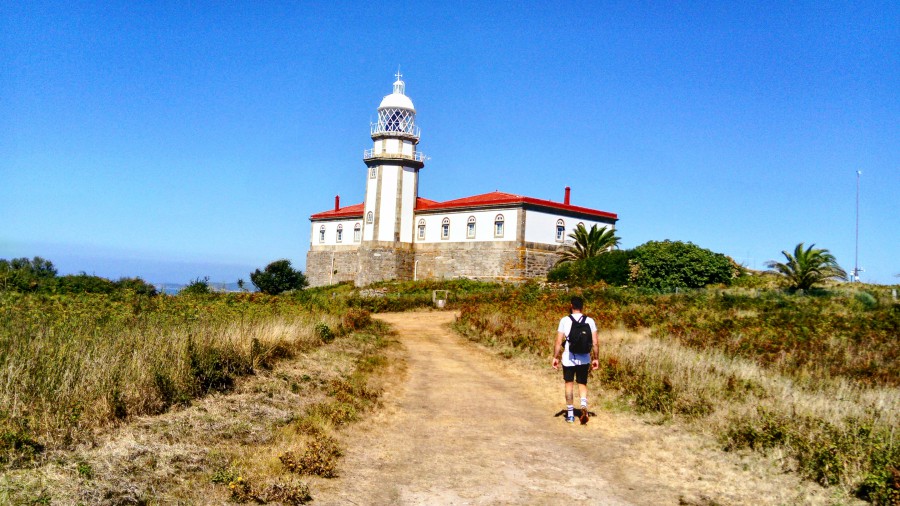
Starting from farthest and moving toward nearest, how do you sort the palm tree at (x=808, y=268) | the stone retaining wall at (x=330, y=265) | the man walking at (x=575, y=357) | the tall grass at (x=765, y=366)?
1. the stone retaining wall at (x=330, y=265)
2. the palm tree at (x=808, y=268)
3. the man walking at (x=575, y=357)
4. the tall grass at (x=765, y=366)

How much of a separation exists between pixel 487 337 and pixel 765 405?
37.3 feet

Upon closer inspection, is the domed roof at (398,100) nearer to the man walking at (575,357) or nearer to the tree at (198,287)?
the tree at (198,287)

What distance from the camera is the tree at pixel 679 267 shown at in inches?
1304

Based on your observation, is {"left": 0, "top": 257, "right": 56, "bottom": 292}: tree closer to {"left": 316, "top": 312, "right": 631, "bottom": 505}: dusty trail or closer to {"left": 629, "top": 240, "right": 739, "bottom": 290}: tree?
{"left": 316, "top": 312, "right": 631, "bottom": 505}: dusty trail

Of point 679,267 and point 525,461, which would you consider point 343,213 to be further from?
point 525,461

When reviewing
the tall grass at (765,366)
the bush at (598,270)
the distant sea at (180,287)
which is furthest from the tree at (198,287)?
the bush at (598,270)

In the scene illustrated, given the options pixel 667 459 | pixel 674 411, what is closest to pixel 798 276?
pixel 674 411

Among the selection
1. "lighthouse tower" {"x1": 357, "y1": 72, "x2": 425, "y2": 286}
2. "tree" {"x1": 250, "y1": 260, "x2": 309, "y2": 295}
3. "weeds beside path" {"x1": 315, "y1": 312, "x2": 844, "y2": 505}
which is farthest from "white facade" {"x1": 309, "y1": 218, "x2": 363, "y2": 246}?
"weeds beside path" {"x1": 315, "y1": 312, "x2": 844, "y2": 505}

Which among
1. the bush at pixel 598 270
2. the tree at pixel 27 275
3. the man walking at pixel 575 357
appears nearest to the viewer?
the man walking at pixel 575 357

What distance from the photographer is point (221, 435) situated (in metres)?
6.92

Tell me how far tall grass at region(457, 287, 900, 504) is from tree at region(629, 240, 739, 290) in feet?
25.0

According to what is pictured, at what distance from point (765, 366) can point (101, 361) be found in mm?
12094

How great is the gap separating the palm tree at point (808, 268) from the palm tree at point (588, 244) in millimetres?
12300

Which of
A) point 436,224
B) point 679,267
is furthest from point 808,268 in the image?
point 436,224
